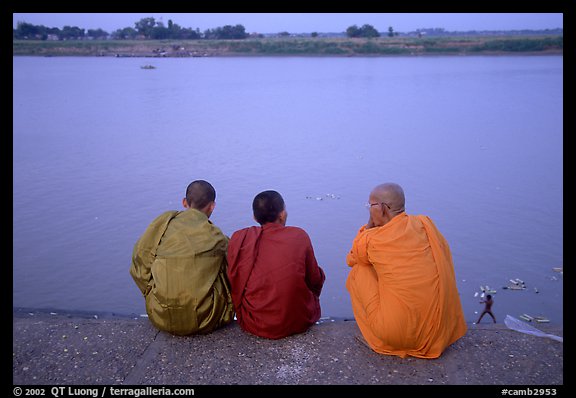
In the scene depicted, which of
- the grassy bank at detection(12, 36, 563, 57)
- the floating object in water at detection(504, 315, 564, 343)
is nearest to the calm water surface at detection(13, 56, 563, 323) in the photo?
the floating object in water at detection(504, 315, 564, 343)

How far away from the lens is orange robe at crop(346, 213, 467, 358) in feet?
9.56

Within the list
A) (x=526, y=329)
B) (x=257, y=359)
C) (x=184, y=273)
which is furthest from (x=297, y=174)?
(x=257, y=359)

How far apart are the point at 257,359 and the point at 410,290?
30.9 inches

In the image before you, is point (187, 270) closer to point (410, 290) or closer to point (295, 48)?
point (410, 290)

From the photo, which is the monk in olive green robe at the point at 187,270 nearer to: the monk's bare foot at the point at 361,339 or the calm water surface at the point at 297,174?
the monk's bare foot at the point at 361,339

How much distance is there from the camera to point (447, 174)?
28.2 ft

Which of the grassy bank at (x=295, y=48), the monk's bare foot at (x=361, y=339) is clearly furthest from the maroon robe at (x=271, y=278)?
the grassy bank at (x=295, y=48)

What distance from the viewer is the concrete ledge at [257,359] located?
2871mm

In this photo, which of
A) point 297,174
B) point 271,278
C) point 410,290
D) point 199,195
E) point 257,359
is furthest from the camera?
point 297,174

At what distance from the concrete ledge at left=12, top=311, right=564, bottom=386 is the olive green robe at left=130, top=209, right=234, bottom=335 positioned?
0.38ft

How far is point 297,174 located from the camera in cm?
841
